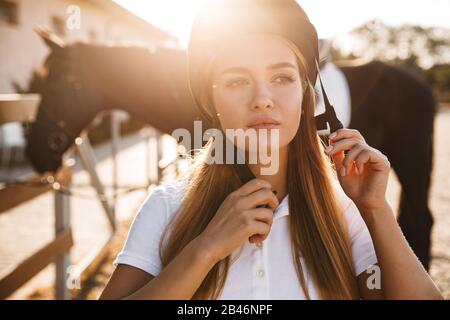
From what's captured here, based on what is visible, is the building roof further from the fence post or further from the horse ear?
the fence post

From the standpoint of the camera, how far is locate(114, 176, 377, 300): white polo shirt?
4.02 ft

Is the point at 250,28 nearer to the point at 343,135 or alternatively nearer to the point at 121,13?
the point at 343,135

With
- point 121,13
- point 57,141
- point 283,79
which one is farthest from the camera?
point 57,141

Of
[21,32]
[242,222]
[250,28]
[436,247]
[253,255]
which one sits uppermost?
[21,32]

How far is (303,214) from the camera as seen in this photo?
4.43 ft

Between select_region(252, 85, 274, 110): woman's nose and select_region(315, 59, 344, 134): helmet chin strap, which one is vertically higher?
select_region(252, 85, 274, 110): woman's nose

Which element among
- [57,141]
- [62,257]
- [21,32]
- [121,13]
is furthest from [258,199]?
[21,32]

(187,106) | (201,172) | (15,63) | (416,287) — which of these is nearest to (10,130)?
(15,63)

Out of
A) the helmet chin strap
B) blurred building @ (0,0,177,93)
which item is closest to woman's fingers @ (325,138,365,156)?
the helmet chin strap

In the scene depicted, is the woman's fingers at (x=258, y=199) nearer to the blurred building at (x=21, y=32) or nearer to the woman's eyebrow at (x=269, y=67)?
the woman's eyebrow at (x=269, y=67)

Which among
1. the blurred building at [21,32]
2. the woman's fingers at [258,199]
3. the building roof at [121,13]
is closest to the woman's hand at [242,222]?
the woman's fingers at [258,199]

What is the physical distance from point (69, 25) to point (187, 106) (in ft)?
3.98

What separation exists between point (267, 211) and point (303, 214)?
11.9 inches

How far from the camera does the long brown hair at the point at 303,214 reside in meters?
1.25
